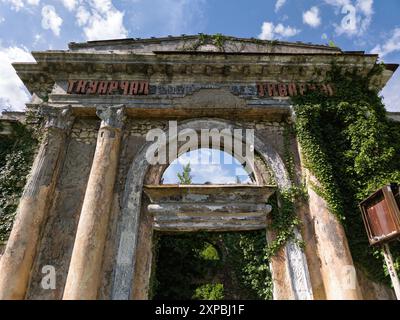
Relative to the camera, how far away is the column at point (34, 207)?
506 cm

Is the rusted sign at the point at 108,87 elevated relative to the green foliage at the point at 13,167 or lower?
elevated

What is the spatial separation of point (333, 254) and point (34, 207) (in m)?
6.13

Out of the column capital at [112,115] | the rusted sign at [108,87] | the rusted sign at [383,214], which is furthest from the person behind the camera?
the rusted sign at [108,87]

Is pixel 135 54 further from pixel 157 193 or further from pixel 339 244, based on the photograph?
pixel 339 244

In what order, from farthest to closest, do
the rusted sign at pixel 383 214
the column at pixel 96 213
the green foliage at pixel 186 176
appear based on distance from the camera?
the green foliage at pixel 186 176 → the column at pixel 96 213 → the rusted sign at pixel 383 214

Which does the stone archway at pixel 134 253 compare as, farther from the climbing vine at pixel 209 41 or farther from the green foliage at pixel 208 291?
the green foliage at pixel 208 291

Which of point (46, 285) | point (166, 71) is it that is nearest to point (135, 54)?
point (166, 71)

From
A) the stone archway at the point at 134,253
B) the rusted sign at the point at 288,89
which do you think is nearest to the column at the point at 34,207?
the stone archway at the point at 134,253

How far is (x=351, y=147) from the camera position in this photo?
254 inches

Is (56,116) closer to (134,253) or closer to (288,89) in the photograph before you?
(134,253)

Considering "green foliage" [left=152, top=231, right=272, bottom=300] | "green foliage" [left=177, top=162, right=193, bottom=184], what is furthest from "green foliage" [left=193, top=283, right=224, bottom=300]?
"green foliage" [left=177, top=162, right=193, bottom=184]

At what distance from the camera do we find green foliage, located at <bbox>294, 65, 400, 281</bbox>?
574 centimetres

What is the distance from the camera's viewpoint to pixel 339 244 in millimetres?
5398

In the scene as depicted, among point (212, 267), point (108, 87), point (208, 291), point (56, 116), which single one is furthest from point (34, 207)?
point (208, 291)
